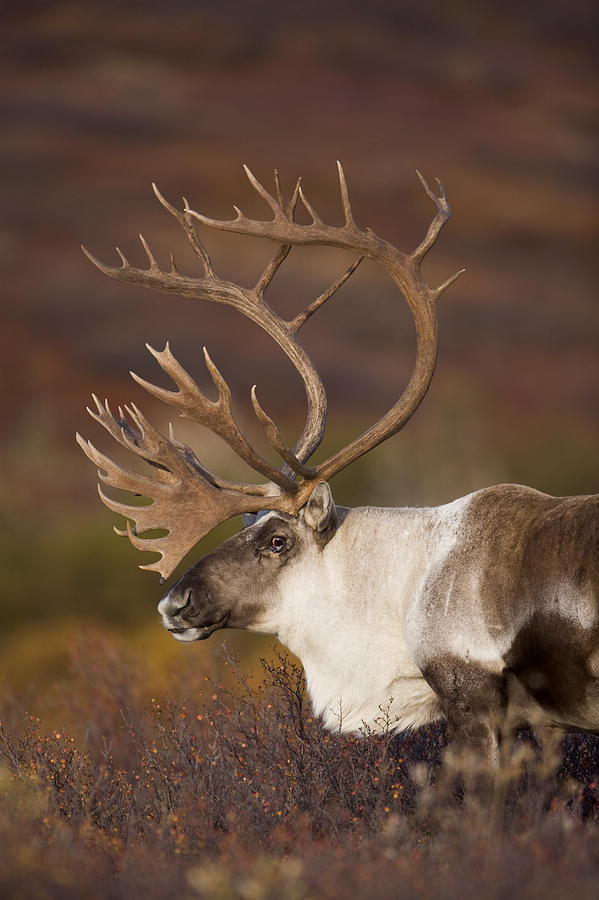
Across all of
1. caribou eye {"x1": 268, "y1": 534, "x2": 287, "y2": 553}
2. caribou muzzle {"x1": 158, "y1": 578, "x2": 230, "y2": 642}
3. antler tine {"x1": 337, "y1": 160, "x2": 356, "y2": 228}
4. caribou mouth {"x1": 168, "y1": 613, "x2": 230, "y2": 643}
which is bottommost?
caribou mouth {"x1": 168, "y1": 613, "x2": 230, "y2": 643}

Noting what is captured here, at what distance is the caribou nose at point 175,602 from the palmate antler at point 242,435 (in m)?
0.13

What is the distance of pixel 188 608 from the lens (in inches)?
194

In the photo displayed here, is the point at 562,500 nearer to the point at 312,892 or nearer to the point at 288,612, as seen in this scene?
the point at 288,612

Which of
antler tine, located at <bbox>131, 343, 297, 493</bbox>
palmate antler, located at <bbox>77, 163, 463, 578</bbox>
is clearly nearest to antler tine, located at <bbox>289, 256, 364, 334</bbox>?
palmate antler, located at <bbox>77, 163, 463, 578</bbox>

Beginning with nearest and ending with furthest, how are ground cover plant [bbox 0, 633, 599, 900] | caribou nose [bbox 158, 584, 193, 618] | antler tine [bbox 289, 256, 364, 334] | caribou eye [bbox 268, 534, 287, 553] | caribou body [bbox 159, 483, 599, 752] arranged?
ground cover plant [bbox 0, 633, 599, 900] < caribou body [bbox 159, 483, 599, 752] < caribou nose [bbox 158, 584, 193, 618] < caribou eye [bbox 268, 534, 287, 553] < antler tine [bbox 289, 256, 364, 334]

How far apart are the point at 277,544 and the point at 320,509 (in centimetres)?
28

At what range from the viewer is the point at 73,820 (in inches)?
188

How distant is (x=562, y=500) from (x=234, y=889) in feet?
7.21

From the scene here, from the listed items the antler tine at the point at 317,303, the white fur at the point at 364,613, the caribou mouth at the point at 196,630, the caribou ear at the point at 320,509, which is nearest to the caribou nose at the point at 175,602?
the caribou mouth at the point at 196,630

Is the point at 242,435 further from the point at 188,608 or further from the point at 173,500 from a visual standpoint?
the point at 188,608

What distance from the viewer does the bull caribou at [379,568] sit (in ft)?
13.9

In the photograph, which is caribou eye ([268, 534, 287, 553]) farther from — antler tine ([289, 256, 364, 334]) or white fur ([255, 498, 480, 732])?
antler tine ([289, 256, 364, 334])

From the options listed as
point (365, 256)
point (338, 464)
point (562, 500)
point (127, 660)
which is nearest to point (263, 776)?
point (338, 464)

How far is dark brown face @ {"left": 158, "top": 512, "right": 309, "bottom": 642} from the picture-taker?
493cm
